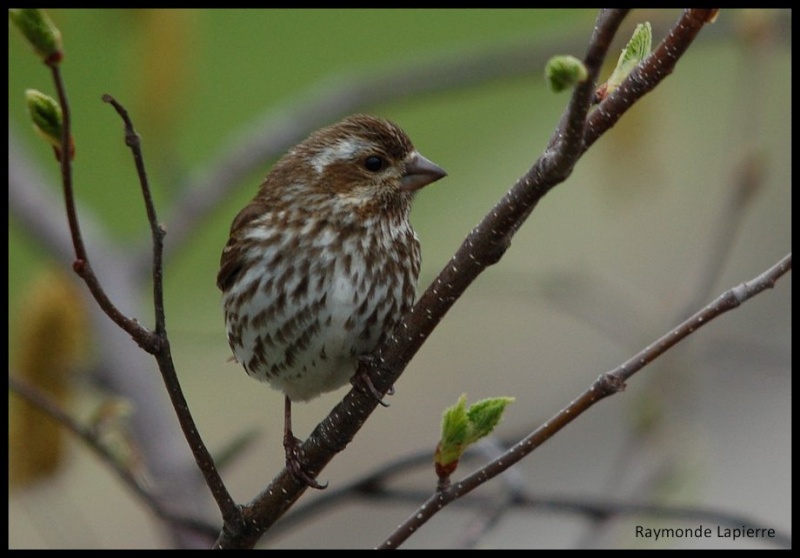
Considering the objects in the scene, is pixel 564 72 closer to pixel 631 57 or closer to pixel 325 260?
pixel 631 57

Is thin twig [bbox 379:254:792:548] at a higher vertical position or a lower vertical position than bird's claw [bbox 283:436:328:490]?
higher

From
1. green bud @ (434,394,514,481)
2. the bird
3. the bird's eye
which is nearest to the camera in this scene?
green bud @ (434,394,514,481)

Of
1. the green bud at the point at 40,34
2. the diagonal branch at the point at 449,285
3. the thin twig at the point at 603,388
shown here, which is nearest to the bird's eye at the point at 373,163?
the diagonal branch at the point at 449,285

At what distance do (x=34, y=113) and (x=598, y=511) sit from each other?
6.62ft

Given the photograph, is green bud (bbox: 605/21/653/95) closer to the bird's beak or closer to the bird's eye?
the bird's beak

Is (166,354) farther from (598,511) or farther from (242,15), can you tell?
(242,15)

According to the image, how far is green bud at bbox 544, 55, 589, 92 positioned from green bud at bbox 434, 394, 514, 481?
2.98 feet

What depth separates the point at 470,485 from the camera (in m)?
2.80

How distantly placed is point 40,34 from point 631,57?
123 centimetres

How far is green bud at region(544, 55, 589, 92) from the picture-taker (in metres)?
2.16

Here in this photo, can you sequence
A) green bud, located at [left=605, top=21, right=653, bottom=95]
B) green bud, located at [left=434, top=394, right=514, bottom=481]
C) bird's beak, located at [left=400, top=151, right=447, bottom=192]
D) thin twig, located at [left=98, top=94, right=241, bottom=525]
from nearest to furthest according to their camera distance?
thin twig, located at [left=98, top=94, right=241, bottom=525] < green bud, located at [left=605, top=21, right=653, bottom=95] < green bud, located at [left=434, top=394, right=514, bottom=481] < bird's beak, located at [left=400, top=151, right=447, bottom=192]

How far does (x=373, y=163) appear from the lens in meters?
4.33

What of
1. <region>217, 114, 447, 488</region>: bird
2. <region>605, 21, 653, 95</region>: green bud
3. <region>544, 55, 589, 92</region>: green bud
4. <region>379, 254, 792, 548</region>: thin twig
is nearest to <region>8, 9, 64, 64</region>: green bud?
<region>544, 55, 589, 92</region>: green bud
